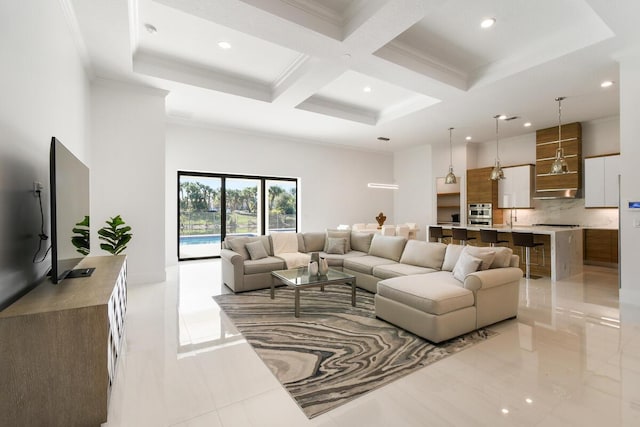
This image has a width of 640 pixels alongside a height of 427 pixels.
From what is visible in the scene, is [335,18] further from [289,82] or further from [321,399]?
[321,399]

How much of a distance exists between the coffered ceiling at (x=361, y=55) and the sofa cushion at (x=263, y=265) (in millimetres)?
2741

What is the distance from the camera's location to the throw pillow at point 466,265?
325cm

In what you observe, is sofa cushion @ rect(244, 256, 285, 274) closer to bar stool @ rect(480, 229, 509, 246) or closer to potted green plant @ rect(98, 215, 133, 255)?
potted green plant @ rect(98, 215, 133, 255)

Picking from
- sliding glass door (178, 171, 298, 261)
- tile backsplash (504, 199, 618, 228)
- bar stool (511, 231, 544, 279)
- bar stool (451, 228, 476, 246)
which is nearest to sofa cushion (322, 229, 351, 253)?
bar stool (451, 228, 476, 246)

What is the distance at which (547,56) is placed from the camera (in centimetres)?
374

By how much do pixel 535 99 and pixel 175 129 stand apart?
7076mm

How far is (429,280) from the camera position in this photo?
333 cm

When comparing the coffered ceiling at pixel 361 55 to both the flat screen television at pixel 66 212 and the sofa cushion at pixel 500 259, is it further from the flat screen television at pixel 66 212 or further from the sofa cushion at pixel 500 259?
the sofa cushion at pixel 500 259

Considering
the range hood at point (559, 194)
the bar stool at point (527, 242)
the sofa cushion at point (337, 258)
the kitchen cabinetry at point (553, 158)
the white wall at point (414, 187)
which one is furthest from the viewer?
the white wall at point (414, 187)

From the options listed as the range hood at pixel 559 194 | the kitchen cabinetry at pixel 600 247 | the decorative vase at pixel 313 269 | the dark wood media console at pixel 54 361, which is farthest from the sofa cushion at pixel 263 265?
the kitchen cabinetry at pixel 600 247

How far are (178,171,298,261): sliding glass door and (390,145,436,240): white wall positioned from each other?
3.59 metres

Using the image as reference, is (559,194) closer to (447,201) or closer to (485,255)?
(447,201)

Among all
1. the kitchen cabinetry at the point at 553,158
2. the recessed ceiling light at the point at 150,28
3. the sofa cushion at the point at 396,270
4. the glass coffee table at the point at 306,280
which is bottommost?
the glass coffee table at the point at 306,280

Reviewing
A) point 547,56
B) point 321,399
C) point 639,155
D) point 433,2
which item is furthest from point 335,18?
point 639,155
